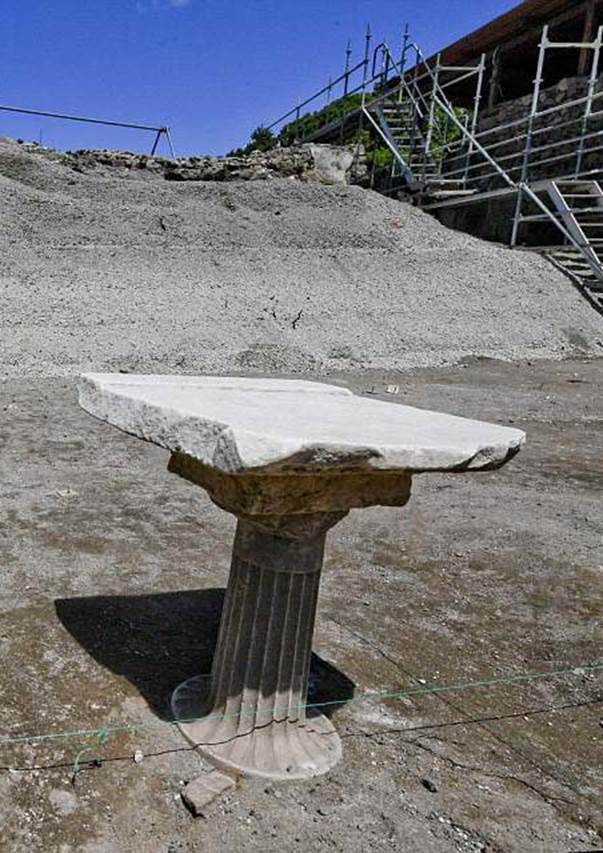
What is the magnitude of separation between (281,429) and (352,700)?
1305 millimetres

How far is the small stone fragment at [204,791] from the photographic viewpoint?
2.13 m

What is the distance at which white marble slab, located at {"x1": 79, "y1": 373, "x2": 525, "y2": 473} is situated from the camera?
191cm

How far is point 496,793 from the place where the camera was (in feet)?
7.75

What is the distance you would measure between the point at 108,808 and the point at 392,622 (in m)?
1.66

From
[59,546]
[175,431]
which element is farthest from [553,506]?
[175,431]

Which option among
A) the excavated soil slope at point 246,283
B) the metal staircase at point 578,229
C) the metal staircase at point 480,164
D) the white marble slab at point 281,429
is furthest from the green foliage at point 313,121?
the white marble slab at point 281,429

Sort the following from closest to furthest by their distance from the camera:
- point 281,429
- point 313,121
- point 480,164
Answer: point 281,429 → point 480,164 → point 313,121

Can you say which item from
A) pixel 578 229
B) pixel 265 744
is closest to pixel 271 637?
pixel 265 744

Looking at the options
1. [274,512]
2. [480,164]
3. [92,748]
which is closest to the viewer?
[274,512]

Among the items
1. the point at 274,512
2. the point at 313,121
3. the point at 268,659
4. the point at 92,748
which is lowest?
the point at 92,748

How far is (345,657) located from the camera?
3.13 m

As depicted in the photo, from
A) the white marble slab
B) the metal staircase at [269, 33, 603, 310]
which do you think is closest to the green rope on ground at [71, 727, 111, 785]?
the white marble slab

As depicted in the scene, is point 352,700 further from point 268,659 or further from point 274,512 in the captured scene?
point 274,512

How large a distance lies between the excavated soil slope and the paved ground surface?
3991mm
